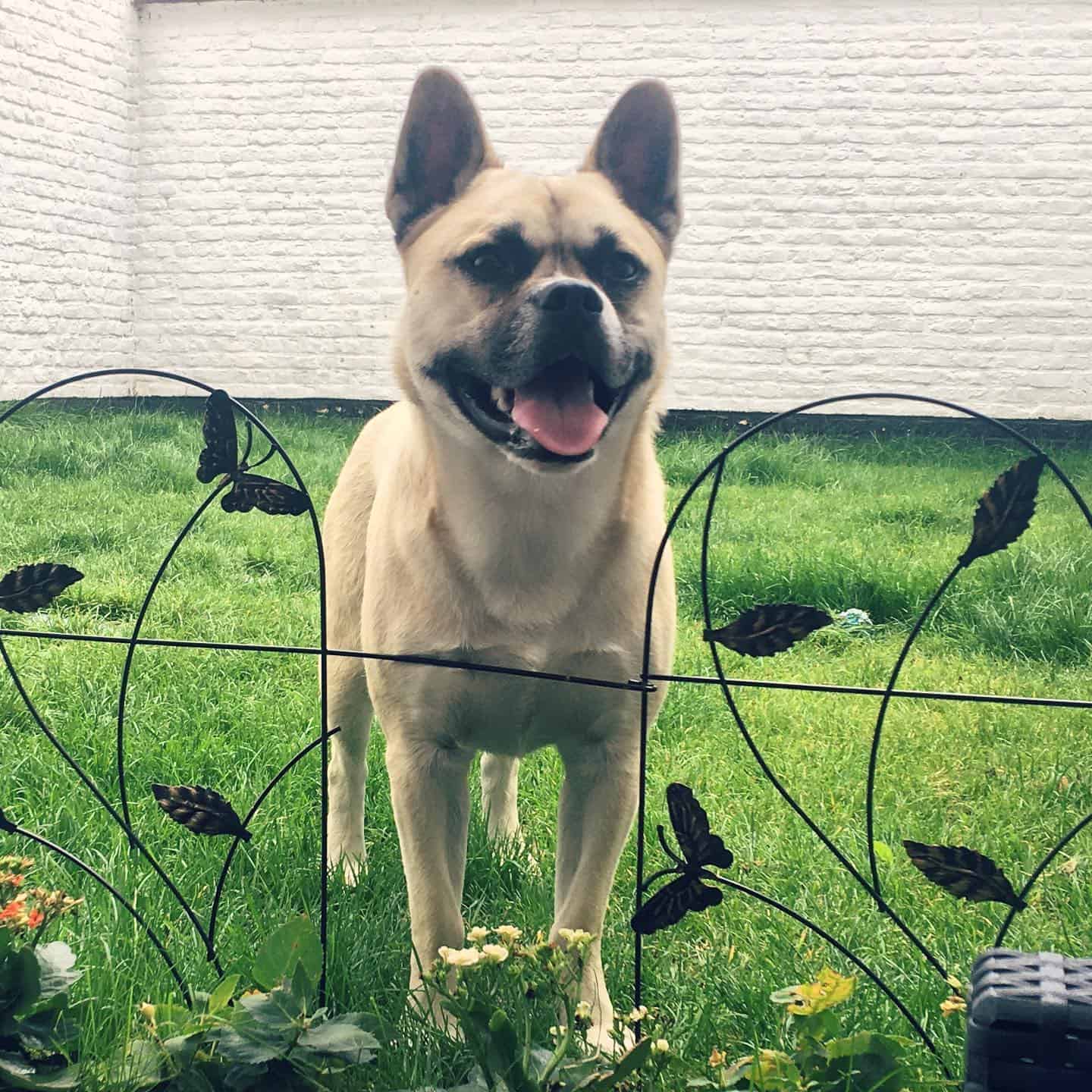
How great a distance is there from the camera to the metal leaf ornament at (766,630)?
4.56 ft

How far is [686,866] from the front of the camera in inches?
58.4

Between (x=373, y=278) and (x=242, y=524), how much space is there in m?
3.86

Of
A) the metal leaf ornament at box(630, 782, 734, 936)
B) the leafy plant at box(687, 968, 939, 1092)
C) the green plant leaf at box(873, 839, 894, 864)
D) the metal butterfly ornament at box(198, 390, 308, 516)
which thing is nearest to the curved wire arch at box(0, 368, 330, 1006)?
the metal butterfly ornament at box(198, 390, 308, 516)

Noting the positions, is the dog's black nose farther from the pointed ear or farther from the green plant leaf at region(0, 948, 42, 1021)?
the green plant leaf at region(0, 948, 42, 1021)

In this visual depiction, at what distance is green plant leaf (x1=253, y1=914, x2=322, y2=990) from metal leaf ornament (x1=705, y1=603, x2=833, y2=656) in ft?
2.29

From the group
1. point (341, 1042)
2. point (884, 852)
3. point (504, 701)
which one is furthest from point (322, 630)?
point (884, 852)

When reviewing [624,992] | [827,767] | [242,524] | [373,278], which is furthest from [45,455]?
→ [624,992]

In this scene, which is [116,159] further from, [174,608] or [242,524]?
[174,608]

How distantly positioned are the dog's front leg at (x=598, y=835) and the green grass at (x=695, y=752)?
0.36 feet

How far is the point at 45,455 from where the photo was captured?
6.02 meters

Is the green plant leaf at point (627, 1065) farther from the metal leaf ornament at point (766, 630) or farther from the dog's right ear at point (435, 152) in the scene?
the dog's right ear at point (435, 152)

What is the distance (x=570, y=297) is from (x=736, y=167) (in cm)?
693

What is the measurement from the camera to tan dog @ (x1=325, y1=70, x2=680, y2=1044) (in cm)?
174

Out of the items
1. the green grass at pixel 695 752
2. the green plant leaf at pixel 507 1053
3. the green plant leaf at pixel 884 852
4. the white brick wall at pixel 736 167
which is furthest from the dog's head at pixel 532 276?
the white brick wall at pixel 736 167
